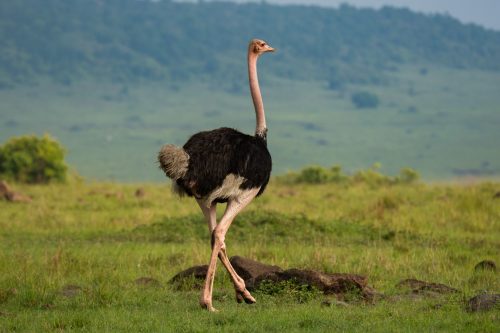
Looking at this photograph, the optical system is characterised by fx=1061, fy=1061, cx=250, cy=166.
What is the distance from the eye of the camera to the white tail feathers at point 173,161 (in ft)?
24.2

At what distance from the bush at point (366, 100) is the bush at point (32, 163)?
89.2 m

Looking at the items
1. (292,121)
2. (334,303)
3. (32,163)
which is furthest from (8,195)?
(292,121)

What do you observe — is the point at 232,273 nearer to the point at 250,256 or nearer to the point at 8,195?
the point at 250,256

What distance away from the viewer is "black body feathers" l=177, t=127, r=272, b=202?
7520mm

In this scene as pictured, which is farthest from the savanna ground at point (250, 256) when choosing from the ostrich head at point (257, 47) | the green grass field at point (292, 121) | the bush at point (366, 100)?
the bush at point (366, 100)

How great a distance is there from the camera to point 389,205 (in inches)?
641

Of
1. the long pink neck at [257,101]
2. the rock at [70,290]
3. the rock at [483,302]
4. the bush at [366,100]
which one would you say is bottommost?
the bush at [366,100]

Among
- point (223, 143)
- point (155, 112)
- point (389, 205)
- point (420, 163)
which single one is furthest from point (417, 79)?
point (223, 143)

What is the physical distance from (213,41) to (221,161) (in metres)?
139

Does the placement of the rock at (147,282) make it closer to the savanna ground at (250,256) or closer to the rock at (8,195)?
the savanna ground at (250,256)

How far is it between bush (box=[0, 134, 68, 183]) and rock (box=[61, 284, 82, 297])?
1551 cm

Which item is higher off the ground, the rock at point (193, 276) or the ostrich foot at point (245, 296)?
the ostrich foot at point (245, 296)

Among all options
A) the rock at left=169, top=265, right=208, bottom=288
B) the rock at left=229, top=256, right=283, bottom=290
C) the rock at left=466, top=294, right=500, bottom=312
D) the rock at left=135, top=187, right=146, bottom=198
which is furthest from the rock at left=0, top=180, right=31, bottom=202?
the rock at left=466, top=294, right=500, bottom=312

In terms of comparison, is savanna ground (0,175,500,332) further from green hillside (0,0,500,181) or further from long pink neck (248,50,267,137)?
green hillside (0,0,500,181)
